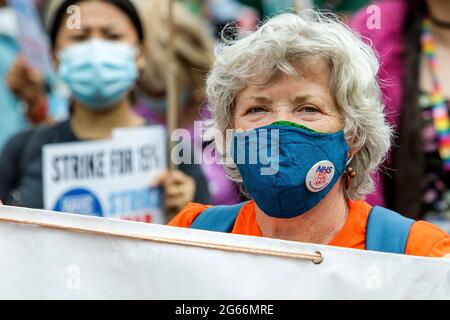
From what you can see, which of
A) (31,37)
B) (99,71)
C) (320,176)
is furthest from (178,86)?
(320,176)

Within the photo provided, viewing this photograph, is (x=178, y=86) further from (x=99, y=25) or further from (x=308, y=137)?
(x=308, y=137)

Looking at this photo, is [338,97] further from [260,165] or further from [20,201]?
[20,201]

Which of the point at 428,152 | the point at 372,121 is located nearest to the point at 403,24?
A: the point at 428,152

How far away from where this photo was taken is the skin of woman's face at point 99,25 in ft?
19.1

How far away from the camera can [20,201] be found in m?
5.55

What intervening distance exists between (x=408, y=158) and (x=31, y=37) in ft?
8.21

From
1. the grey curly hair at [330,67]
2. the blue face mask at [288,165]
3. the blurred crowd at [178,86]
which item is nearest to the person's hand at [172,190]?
the blurred crowd at [178,86]

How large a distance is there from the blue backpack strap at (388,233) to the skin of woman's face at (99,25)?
2.69 meters

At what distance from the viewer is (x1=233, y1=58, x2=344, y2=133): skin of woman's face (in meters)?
3.45

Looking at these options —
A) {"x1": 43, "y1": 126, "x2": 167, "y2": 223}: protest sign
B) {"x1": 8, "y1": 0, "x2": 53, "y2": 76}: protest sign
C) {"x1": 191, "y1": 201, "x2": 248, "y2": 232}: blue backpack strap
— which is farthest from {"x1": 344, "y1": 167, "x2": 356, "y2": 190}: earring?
{"x1": 8, "y1": 0, "x2": 53, "y2": 76}: protest sign

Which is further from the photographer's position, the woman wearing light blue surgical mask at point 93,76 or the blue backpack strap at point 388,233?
the woman wearing light blue surgical mask at point 93,76

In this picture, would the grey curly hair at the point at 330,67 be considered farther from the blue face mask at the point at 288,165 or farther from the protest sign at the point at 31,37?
the protest sign at the point at 31,37

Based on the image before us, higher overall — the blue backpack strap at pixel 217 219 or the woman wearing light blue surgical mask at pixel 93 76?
the woman wearing light blue surgical mask at pixel 93 76
